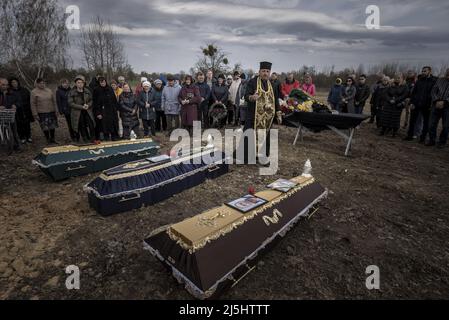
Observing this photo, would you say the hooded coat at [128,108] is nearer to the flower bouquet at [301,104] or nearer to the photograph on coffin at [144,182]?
the photograph on coffin at [144,182]

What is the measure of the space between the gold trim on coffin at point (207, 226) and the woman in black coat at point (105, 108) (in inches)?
224

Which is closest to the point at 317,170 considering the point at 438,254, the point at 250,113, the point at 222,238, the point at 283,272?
the point at 250,113

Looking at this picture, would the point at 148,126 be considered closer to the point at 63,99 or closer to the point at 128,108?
the point at 128,108

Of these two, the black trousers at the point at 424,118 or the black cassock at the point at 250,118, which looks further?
the black trousers at the point at 424,118

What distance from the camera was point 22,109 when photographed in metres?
7.43

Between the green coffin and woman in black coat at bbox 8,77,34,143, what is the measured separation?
10.9 ft

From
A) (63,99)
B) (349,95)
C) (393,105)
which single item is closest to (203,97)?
(63,99)

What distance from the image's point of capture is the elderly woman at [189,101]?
27.4ft

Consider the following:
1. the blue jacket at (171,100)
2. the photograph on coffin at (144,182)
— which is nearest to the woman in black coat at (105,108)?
the blue jacket at (171,100)

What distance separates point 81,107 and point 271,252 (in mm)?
6423

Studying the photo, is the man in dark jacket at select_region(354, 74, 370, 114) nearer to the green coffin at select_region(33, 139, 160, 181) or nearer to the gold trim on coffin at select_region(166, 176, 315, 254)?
the green coffin at select_region(33, 139, 160, 181)

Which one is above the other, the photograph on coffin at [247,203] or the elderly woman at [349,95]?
the elderly woman at [349,95]
